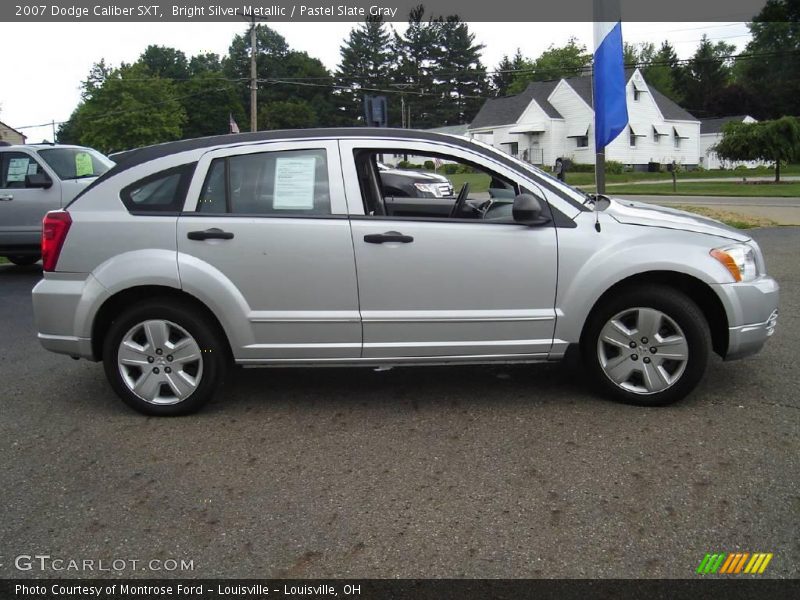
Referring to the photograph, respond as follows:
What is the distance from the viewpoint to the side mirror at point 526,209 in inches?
175

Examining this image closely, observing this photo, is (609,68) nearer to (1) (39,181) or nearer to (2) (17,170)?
(1) (39,181)

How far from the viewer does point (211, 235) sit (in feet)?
14.8

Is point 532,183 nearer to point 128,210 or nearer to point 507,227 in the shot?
point 507,227

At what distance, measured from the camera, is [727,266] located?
4.56 m

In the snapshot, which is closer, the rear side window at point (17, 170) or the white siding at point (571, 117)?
the rear side window at point (17, 170)

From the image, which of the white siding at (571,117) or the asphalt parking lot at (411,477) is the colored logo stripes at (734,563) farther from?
the white siding at (571,117)

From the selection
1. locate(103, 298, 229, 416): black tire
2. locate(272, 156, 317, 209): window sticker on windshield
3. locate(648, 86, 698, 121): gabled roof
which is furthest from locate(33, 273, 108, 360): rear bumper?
locate(648, 86, 698, 121): gabled roof

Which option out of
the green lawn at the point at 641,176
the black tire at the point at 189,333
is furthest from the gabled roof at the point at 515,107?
the black tire at the point at 189,333

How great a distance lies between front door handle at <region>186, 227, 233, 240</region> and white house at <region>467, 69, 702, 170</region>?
52.0m

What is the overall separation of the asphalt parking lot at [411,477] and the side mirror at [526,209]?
3.97ft

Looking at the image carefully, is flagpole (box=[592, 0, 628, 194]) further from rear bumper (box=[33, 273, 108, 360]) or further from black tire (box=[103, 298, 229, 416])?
rear bumper (box=[33, 273, 108, 360])

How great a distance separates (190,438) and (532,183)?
8.56ft

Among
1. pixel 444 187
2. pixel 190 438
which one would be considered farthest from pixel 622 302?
pixel 444 187

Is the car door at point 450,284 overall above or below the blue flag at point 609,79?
below
